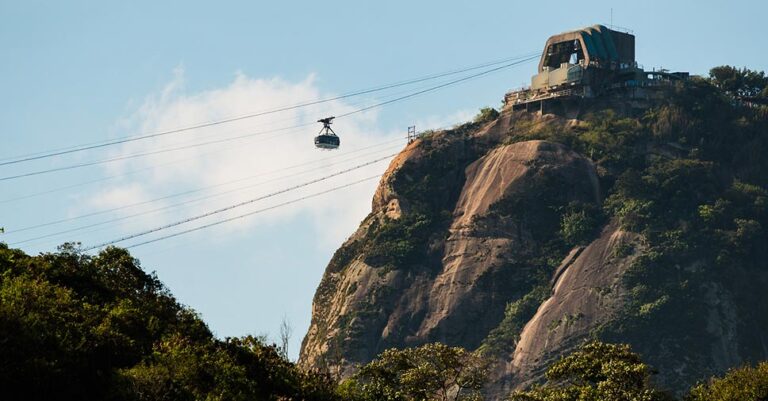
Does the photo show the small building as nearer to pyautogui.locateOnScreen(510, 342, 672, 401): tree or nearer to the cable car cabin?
the cable car cabin

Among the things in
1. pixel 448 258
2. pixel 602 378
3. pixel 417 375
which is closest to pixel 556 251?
pixel 448 258

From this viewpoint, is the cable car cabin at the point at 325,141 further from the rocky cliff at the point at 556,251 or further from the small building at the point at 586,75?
the small building at the point at 586,75

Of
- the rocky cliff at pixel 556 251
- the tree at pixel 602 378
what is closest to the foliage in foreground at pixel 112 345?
the tree at pixel 602 378

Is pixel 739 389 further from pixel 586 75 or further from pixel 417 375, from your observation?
pixel 586 75

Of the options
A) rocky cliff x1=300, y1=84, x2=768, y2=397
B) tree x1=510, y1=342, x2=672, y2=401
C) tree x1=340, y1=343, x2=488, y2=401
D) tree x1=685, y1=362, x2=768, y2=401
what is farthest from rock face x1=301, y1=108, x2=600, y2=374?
tree x1=685, y1=362, x2=768, y2=401

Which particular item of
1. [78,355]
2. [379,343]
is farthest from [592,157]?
[78,355]

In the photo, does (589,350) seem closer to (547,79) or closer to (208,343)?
(208,343)
